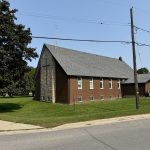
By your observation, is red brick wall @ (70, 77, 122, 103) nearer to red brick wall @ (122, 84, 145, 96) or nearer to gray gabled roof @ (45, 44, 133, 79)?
gray gabled roof @ (45, 44, 133, 79)

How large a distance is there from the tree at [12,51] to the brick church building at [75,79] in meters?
7.83

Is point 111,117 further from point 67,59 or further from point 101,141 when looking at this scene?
point 67,59

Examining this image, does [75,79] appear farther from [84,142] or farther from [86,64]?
[84,142]

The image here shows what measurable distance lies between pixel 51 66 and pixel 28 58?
9070 mm

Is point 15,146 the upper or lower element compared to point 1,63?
lower

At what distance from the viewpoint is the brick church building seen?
43875 millimetres

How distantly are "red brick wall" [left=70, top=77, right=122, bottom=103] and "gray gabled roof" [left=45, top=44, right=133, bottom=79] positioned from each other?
3.09ft

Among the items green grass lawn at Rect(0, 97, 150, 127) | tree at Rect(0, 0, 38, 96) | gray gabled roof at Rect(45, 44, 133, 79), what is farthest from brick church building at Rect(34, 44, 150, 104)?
tree at Rect(0, 0, 38, 96)

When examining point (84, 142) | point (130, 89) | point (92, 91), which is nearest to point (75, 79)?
point (92, 91)

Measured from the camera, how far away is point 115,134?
14531 millimetres

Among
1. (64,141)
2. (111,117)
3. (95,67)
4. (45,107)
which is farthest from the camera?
(95,67)

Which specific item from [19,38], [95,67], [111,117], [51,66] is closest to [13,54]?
[19,38]

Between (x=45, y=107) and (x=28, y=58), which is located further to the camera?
(x=45, y=107)

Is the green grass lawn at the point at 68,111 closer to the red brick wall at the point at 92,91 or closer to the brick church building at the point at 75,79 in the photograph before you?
the brick church building at the point at 75,79
